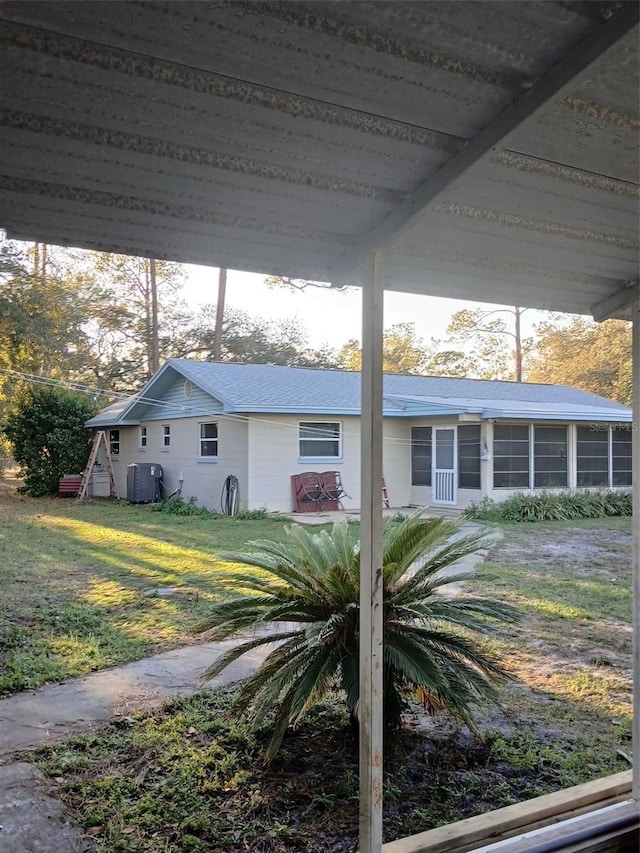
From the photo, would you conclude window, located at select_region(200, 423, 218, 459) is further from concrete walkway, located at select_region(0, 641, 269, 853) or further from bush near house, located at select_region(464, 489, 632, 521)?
concrete walkway, located at select_region(0, 641, 269, 853)

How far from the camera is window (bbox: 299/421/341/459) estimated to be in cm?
1283

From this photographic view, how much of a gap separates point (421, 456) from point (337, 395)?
2344 millimetres

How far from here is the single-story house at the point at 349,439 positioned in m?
12.4

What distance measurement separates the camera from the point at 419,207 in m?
1.74

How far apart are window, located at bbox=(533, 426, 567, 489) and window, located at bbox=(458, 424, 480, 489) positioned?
4.86ft

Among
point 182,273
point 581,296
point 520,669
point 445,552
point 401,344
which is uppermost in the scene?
point 182,273

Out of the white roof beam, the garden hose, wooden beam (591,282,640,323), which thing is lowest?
the garden hose

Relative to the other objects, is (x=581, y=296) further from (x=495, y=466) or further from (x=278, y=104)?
(x=495, y=466)

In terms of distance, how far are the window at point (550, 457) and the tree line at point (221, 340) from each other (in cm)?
996

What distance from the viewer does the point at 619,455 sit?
48.4ft

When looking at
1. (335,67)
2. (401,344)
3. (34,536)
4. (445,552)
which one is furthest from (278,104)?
(401,344)

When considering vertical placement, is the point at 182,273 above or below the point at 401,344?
above

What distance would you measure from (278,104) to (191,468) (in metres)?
12.9

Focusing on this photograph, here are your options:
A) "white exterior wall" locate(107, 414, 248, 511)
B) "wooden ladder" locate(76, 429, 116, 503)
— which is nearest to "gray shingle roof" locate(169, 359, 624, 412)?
"white exterior wall" locate(107, 414, 248, 511)
